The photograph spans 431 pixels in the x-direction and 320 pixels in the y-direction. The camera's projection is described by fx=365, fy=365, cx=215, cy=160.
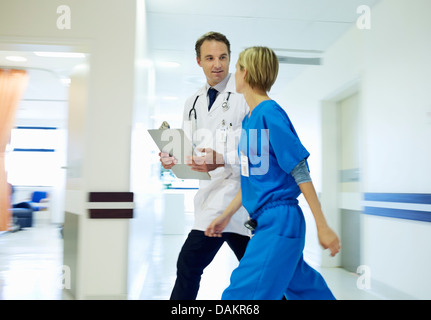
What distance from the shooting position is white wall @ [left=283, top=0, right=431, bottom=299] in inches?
112

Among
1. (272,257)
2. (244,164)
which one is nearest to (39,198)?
(244,164)

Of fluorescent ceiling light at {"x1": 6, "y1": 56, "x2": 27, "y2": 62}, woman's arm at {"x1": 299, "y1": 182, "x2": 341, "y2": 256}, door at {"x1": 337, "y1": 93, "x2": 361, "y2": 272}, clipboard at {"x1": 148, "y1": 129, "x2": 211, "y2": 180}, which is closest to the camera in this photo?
woman's arm at {"x1": 299, "y1": 182, "x2": 341, "y2": 256}

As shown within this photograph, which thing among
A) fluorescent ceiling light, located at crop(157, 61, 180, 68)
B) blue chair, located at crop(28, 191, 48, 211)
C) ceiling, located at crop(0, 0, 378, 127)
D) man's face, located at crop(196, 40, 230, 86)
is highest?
ceiling, located at crop(0, 0, 378, 127)

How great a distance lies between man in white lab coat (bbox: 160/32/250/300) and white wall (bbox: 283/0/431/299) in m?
1.81

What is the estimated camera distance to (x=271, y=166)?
1358 millimetres

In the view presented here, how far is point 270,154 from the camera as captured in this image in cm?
136

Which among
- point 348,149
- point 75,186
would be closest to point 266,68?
Answer: point 75,186

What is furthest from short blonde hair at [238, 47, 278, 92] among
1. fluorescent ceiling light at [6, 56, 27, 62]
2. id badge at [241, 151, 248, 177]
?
fluorescent ceiling light at [6, 56, 27, 62]

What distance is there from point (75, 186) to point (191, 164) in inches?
Answer: 66.1

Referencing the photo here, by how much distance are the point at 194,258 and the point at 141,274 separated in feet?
6.82

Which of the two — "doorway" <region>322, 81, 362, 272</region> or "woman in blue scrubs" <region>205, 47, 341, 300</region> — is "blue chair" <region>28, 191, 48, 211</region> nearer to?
"doorway" <region>322, 81, 362, 272</region>

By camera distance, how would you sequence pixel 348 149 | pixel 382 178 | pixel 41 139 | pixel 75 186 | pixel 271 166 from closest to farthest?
pixel 271 166, pixel 75 186, pixel 382 178, pixel 348 149, pixel 41 139
